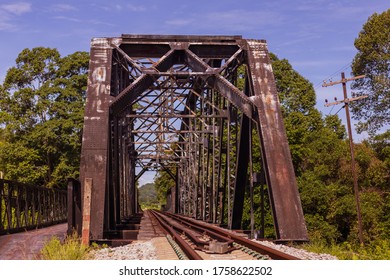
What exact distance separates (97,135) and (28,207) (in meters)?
7.97

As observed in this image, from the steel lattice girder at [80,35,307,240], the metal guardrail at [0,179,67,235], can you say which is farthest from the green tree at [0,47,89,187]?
the steel lattice girder at [80,35,307,240]

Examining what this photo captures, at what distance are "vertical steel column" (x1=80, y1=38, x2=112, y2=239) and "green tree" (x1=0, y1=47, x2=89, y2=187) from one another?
29.8 metres

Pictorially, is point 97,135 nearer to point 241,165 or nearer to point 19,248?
point 19,248

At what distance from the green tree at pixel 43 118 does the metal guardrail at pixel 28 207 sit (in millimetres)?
13224

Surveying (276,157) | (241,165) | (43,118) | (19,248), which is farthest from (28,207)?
(43,118)

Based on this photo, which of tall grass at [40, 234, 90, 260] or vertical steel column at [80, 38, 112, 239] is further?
vertical steel column at [80, 38, 112, 239]

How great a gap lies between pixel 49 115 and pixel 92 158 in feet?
114

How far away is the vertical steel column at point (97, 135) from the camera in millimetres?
10938

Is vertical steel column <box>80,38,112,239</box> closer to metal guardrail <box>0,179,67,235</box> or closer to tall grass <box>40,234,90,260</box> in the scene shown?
tall grass <box>40,234,90,260</box>

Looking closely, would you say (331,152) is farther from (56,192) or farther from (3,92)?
(3,92)

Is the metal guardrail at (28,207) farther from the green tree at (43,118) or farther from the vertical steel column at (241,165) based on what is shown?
the green tree at (43,118)

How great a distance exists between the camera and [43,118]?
144ft

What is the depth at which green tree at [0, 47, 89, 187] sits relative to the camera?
1615 inches
